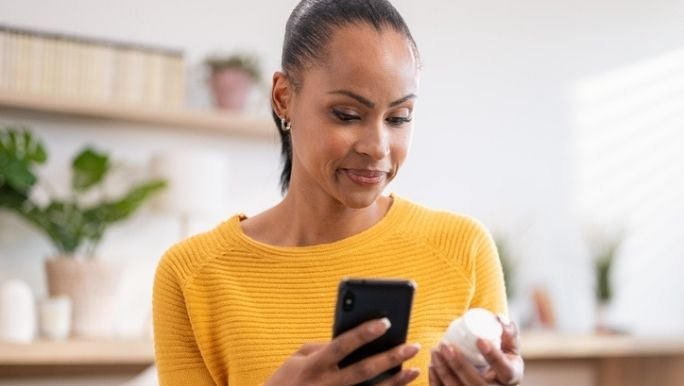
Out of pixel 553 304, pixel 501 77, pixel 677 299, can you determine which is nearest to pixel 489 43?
pixel 501 77

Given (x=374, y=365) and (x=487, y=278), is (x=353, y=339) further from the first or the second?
(x=487, y=278)

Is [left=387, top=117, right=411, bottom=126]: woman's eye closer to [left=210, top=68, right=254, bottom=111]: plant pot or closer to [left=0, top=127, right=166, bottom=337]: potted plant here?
[left=0, top=127, right=166, bottom=337]: potted plant

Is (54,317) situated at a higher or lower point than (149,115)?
lower

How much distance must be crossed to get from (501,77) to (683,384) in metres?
1.57

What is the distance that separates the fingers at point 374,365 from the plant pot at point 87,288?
2.30 metres

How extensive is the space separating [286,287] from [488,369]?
0.43 metres

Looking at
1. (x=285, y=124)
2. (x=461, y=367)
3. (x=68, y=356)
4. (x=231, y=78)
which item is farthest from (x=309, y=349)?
(x=231, y=78)

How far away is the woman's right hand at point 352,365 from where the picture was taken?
3.43 ft

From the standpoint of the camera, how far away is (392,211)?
1.50 m

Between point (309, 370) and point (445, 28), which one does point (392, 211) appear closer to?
point (309, 370)

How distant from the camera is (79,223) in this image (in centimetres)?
325

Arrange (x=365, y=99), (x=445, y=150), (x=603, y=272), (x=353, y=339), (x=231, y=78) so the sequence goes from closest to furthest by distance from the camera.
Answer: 1. (x=353, y=339)
2. (x=365, y=99)
3. (x=231, y=78)
4. (x=445, y=150)
5. (x=603, y=272)

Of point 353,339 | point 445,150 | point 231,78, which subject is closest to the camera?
point 353,339

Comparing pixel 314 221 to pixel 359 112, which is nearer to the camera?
pixel 359 112
